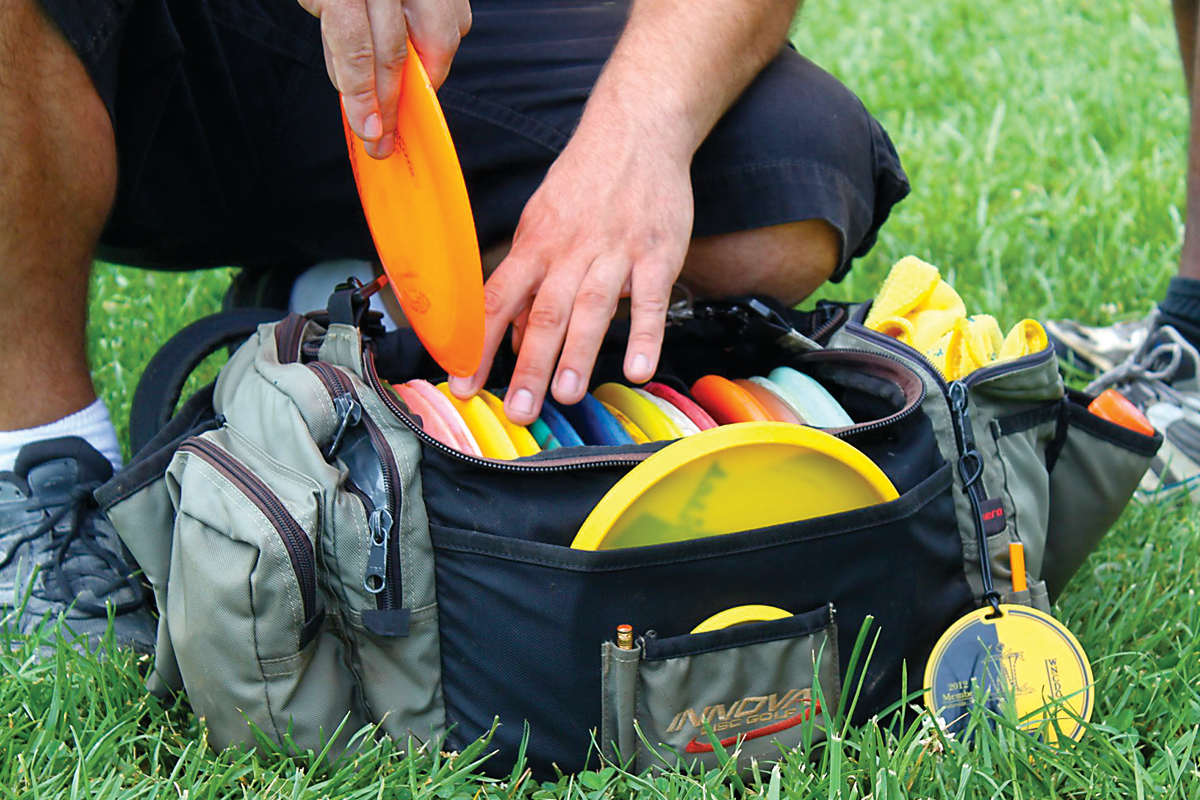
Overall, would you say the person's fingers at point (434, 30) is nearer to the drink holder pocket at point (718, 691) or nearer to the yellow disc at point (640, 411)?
the yellow disc at point (640, 411)

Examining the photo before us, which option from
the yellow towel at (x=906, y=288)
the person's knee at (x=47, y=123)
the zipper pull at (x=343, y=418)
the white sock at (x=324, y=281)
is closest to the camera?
the zipper pull at (x=343, y=418)

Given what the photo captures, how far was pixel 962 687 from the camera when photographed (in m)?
1.22

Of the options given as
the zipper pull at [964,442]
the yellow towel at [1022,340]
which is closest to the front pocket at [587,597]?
the zipper pull at [964,442]

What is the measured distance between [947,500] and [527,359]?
512 mm

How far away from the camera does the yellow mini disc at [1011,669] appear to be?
121 centimetres

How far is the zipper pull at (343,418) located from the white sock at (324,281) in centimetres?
65

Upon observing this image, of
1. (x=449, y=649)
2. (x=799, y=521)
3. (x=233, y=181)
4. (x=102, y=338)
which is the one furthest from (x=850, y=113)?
(x=102, y=338)

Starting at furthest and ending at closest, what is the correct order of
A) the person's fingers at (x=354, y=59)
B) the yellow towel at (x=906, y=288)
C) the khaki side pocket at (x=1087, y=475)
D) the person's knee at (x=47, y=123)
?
the yellow towel at (x=906, y=288)
the khaki side pocket at (x=1087, y=475)
the person's knee at (x=47, y=123)
the person's fingers at (x=354, y=59)

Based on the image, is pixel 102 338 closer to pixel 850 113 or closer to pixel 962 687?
pixel 850 113

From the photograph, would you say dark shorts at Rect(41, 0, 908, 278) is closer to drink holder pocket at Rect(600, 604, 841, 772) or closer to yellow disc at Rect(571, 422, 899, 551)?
yellow disc at Rect(571, 422, 899, 551)

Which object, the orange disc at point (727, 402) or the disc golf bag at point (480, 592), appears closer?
the disc golf bag at point (480, 592)

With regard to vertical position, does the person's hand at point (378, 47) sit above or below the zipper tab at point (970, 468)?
above

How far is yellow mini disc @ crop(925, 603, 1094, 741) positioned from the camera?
3.98ft

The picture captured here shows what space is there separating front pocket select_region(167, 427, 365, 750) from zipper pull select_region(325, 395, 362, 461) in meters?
0.06
